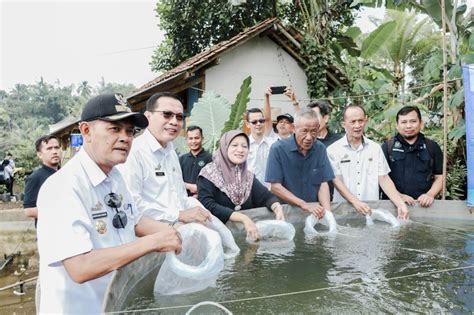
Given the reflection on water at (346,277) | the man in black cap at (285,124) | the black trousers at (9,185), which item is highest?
the man in black cap at (285,124)

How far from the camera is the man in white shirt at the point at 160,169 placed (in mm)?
2881

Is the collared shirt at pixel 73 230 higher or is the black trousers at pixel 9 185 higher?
the collared shirt at pixel 73 230

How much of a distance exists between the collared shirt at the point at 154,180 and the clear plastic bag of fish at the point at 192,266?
18.4 inches

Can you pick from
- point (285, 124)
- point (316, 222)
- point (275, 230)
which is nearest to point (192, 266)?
point (275, 230)

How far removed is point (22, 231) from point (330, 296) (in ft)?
30.9

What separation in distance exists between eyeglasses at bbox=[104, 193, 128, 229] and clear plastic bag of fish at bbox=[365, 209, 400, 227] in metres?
2.89

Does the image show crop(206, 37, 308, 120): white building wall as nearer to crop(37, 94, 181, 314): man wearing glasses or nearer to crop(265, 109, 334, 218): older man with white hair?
crop(265, 109, 334, 218): older man with white hair

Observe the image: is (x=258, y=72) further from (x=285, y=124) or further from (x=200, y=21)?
(x=285, y=124)

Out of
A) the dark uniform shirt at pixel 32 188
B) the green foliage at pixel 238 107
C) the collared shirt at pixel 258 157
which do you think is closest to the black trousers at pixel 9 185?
the green foliage at pixel 238 107

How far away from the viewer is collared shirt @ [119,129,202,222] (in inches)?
111

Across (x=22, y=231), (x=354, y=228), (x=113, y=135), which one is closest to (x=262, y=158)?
(x=354, y=228)

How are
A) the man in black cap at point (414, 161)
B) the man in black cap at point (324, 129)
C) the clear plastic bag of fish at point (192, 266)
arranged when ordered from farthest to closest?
the man in black cap at point (324, 129)
the man in black cap at point (414, 161)
the clear plastic bag of fish at point (192, 266)

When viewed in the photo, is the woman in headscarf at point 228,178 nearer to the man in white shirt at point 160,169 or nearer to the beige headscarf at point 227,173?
the beige headscarf at point 227,173

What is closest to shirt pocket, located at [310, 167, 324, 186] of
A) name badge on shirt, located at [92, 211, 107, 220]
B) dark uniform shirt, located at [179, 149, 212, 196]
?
dark uniform shirt, located at [179, 149, 212, 196]
